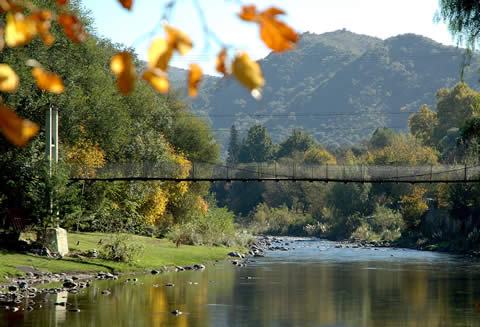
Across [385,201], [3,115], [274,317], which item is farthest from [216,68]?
[385,201]

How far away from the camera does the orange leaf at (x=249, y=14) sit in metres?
2.68

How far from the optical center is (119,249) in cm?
2992

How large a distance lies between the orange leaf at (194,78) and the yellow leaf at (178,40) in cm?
15

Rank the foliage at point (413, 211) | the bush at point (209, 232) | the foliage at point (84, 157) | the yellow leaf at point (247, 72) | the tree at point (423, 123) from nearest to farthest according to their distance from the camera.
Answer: the yellow leaf at point (247, 72) < the foliage at point (84, 157) < the bush at point (209, 232) < the foliage at point (413, 211) < the tree at point (423, 123)

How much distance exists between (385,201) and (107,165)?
1483 inches

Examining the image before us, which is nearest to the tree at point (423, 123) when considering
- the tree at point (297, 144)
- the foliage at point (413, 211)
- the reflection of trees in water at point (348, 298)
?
the tree at point (297, 144)

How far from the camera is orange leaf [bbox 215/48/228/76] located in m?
2.79

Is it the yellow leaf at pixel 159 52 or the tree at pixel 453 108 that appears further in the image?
the tree at pixel 453 108

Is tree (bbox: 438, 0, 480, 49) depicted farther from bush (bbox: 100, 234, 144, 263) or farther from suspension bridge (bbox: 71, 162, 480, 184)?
bush (bbox: 100, 234, 144, 263)

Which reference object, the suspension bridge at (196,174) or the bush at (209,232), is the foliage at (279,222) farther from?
the bush at (209,232)

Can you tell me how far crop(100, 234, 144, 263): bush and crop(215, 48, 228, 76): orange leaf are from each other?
27.6 metres

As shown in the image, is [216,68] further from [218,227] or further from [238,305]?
[218,227]

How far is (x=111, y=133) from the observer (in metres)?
36.8

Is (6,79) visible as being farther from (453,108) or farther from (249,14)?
(453,108)
